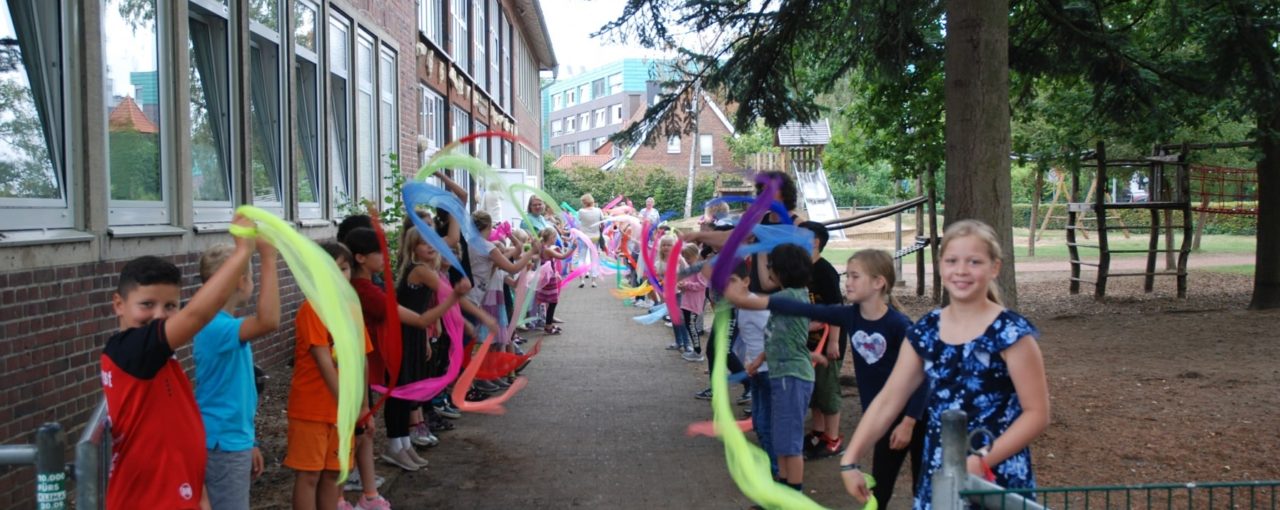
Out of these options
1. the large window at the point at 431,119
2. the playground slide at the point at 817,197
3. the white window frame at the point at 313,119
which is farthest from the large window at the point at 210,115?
the playground slide at the point at 817,197

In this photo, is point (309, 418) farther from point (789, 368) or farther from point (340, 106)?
point (340, 106)

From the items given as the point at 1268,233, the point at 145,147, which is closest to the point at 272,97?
the point at 145,147

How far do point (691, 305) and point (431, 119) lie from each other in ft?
29.8

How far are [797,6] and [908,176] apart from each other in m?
8.64

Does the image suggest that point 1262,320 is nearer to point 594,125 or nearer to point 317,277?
point 317,277

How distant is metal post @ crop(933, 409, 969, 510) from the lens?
2.68 m

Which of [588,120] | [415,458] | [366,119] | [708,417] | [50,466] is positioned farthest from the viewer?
[588,120]

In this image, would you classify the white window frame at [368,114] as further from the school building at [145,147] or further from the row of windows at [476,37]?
the row of windows at [476,37]

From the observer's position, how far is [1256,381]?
940 cm

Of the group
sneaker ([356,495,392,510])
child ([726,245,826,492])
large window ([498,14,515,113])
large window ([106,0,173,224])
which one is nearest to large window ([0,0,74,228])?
large window ([106,0,173,224])

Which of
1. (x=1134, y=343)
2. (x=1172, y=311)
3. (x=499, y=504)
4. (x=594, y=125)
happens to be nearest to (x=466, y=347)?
(x=499, y=504)

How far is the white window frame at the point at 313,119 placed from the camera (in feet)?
36.9

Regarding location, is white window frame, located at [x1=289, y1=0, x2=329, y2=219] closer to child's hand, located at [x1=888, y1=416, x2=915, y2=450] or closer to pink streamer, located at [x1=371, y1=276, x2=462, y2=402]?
pink streamer, located at [x1=371, y1=276, x2=462, y2=402]

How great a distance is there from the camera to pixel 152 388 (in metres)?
3.48
